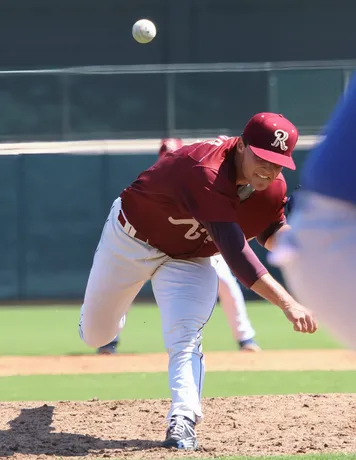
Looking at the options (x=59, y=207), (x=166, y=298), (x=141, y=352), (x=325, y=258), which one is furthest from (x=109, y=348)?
(x=325, y=258)

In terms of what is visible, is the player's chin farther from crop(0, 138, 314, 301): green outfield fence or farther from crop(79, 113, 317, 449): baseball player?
crop(0, 138, 314, 301): green outfield fence

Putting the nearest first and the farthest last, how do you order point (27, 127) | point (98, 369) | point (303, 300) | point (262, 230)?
point (303, 300)
point (262, 230)
point (98, 369)
point (27, 127)

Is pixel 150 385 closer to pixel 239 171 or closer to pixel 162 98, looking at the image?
pixel 239 171

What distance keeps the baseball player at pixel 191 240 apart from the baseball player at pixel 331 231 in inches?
77.4

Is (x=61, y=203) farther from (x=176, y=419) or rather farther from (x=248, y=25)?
(x=248, y=25)

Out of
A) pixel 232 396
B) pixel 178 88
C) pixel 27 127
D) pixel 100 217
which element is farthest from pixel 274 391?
pixel 27 127

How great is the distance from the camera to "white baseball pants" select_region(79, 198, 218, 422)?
4.48 metres

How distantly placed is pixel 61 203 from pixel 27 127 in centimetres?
240

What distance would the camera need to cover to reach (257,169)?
409cm

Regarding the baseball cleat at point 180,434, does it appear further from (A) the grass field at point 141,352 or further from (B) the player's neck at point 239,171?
(B) the player's neck at point 239,171

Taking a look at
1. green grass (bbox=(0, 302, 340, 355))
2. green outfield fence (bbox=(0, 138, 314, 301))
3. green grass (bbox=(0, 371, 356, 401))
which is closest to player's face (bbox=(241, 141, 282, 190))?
green grass (bbox=(0, 371, 356, 401))

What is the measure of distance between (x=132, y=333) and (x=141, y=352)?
1305 mm

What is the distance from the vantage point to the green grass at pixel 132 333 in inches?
340

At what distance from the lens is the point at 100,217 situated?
12164 mm
